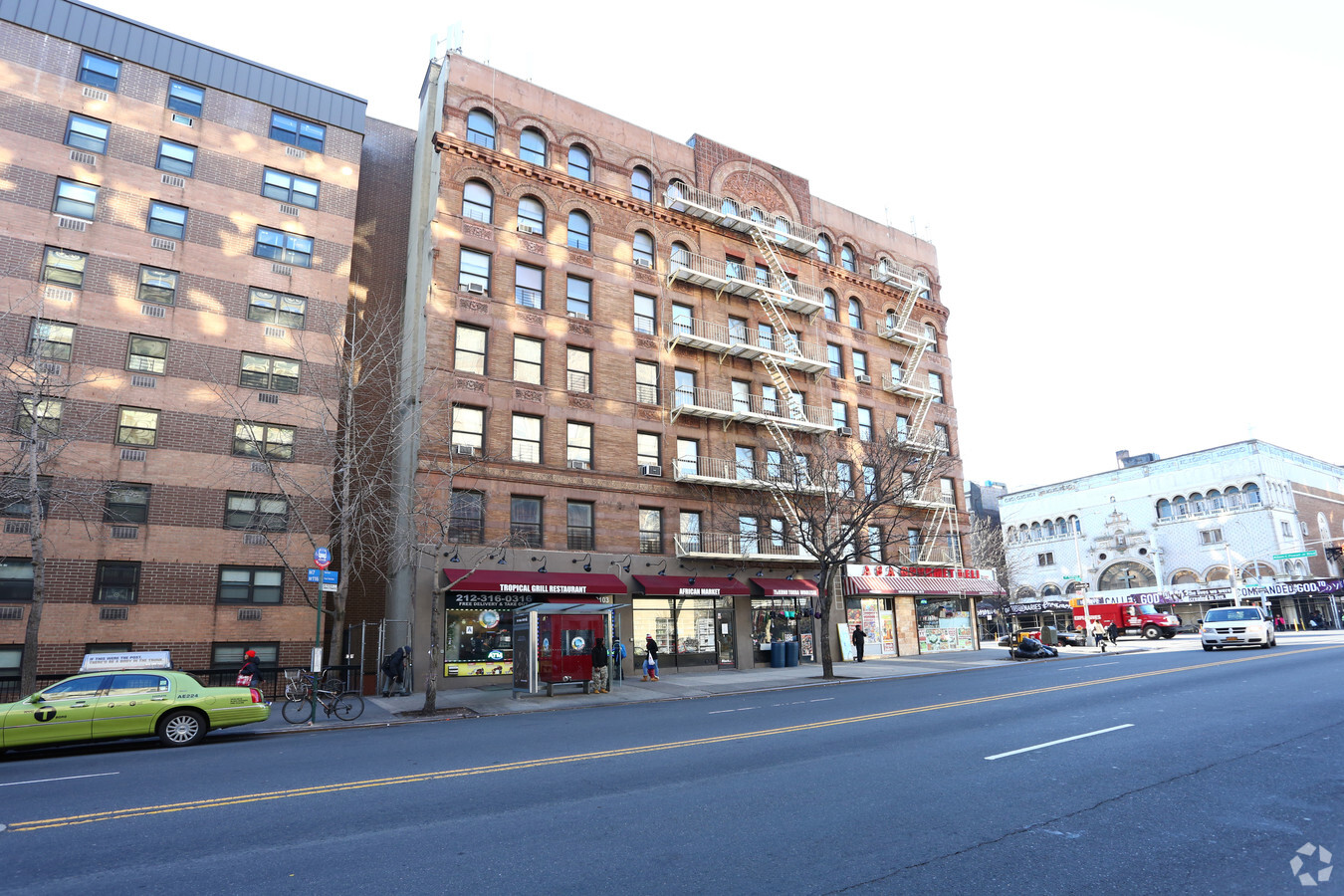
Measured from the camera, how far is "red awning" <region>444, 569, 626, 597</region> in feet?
76.6

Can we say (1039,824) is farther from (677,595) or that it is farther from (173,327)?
(173,327)

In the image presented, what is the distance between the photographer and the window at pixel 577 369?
28641mm

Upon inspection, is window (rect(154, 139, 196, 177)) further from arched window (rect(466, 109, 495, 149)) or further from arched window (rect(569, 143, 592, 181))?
arched window (rect(569, 143, 592, 181))

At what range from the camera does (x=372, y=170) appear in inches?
1247

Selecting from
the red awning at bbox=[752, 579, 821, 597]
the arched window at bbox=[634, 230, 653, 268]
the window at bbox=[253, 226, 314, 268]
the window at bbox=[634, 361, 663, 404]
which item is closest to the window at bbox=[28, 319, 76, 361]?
the window at bbox=[253, 226, 314, 268]

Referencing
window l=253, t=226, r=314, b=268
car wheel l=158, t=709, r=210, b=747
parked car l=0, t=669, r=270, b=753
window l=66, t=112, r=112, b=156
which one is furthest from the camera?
window l=253, t=226, r=314, b=268

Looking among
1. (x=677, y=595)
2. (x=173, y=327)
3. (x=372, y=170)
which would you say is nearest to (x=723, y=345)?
(x=677, y=595)

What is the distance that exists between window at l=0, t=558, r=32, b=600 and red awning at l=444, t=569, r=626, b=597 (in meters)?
11.4

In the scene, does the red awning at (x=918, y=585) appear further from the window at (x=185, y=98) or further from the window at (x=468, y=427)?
the window at (x=185, y=98)

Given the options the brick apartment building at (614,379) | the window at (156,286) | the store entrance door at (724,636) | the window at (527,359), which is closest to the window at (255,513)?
the brick apartment building at (614,379)

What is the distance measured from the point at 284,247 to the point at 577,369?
1137 cm

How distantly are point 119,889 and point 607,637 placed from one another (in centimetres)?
2030

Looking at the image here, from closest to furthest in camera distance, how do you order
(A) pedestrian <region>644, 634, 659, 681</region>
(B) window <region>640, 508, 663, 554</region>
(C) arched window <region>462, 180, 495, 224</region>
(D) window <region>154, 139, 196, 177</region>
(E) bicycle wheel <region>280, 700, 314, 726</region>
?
(E) bicycle wheel <region>280, 700, 314, 726</region> → (A) pedestrian <region>644, 634, 659, 681</region> → (D) window <region>154, 139, 196, 177</region> → (C) arched window <region>462, 180, 495, 224</region> → (B) window <region>640, 508, 663, 554</region>

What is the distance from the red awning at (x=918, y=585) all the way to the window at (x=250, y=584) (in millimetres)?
23058
